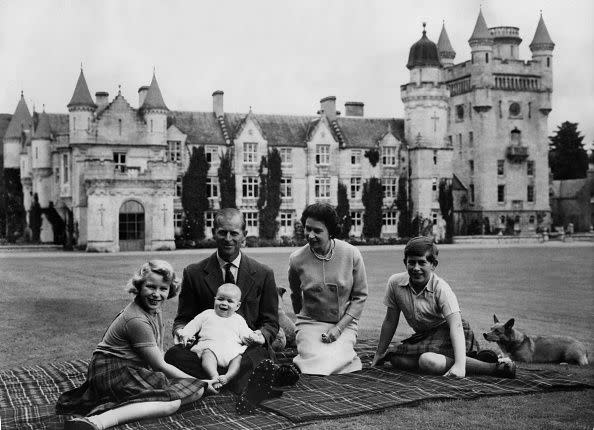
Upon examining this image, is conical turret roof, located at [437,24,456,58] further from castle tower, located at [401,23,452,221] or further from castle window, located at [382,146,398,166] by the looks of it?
castle window, located at [382,146,398,166]

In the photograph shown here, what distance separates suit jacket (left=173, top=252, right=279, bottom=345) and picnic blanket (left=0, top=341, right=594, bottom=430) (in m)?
0.79

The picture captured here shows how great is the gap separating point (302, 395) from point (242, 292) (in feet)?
4.38

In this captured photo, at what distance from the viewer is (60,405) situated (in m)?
6.95

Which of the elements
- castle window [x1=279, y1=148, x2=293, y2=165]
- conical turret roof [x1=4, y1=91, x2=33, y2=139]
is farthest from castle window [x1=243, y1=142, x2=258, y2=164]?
conical turret roof [x1=4, y1=91, x2=33, y2=139]

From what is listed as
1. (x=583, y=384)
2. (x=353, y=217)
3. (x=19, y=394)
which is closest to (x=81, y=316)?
(x=19, y=394)

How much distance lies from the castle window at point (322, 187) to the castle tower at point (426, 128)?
6315 millimetres

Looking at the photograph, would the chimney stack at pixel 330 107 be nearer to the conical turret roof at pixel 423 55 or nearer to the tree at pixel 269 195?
the tree at pixel 269 195

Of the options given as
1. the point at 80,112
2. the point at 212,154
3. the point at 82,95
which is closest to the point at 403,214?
the point at 212,154

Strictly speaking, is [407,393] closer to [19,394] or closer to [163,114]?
[19,394]

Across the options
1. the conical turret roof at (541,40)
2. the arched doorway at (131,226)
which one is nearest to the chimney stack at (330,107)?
the arched doorway at (131,226)

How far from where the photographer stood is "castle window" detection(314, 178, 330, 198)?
55156mm

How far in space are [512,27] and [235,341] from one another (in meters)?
67.6

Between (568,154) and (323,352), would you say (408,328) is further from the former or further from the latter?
(568,154)

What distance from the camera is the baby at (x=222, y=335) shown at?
297 inches
